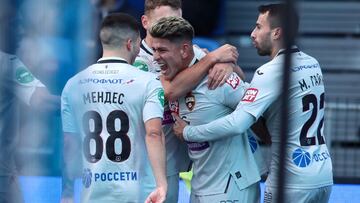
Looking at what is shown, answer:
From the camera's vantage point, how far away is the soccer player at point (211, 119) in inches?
196

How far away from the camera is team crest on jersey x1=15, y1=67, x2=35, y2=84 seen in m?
3.13

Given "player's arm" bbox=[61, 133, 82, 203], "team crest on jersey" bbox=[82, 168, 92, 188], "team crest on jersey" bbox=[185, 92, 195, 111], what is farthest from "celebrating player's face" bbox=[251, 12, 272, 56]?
"player's arm" bbox=[61, 133, 82, 203]

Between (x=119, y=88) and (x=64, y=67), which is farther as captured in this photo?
(x=119, y=88)

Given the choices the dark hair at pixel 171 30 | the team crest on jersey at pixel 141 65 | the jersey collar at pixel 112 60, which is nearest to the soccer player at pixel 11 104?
the jersey collar at pixel 112 60

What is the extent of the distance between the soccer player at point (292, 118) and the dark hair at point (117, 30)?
546 mm

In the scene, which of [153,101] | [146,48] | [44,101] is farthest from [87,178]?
[44,101]

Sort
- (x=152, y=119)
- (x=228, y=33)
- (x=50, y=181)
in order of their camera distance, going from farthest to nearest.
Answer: (x=228, y=33), (x=152, y=119), (x=50, y=181)

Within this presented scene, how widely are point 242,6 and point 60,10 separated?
8.81 metres

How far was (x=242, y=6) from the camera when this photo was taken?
11.8 m

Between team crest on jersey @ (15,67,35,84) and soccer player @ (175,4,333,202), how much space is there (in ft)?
5.71

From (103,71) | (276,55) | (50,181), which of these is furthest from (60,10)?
(276,55)

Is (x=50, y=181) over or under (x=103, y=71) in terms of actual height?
under

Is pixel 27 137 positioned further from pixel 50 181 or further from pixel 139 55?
pixel 139 55

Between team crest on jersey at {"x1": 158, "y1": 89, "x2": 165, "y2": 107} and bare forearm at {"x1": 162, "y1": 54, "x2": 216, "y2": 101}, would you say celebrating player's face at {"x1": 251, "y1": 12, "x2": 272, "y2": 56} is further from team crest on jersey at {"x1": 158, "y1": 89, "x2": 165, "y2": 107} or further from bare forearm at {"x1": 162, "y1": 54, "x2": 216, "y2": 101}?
team crest on jersey at {"x1": 158, "y1": 89, "x2": 165, "y2": 107}
